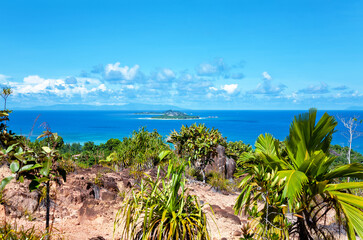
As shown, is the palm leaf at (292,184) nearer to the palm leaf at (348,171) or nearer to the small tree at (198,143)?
the palm leaf at (348,171)

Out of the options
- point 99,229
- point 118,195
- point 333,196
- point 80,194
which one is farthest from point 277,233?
point 80,194

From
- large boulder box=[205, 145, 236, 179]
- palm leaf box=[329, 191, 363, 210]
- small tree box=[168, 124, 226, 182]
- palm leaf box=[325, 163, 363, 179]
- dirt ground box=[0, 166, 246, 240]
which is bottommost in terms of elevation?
large boulder box=[205, 145, 236, 179]

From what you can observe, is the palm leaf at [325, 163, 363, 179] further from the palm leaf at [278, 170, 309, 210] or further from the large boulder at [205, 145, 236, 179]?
the large boulder at [205, 145, 236, 179]

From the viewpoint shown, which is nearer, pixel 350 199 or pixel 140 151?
pixel 350 199

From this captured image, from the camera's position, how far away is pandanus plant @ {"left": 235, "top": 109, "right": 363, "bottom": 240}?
142 inches

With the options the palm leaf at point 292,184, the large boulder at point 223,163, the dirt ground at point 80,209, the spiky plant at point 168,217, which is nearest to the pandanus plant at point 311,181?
the palm leaf at point 292,184

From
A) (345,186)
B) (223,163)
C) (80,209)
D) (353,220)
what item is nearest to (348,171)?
(345,186)

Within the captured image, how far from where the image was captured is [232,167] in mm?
16156

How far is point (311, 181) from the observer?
13.9 ft

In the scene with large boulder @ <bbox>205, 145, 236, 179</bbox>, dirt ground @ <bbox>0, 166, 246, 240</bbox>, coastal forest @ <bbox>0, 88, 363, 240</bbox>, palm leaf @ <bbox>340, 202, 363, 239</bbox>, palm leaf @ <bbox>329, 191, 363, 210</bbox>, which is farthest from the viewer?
large boulder @ <bbox>205, 145, 236, 179</bbox>

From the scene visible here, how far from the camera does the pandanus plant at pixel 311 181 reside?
11.8 ft

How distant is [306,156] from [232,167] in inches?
473

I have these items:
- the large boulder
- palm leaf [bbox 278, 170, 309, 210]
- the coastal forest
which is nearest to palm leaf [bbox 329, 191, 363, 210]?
the coastal forest

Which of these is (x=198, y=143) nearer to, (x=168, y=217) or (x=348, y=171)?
(x=348, y=171)
